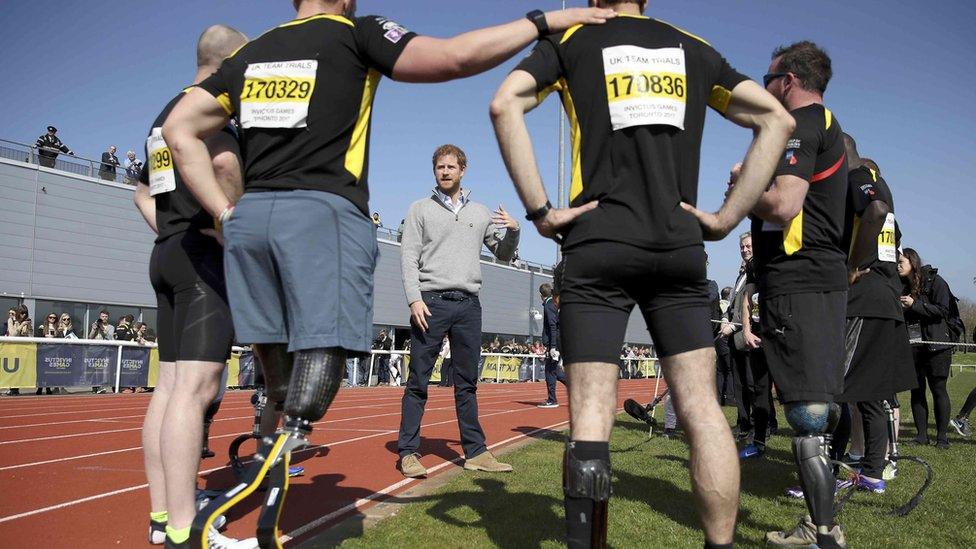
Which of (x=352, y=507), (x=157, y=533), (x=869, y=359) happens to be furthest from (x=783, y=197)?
(x=157, y=533)

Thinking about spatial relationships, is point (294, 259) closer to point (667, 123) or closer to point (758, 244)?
point (667, 123)

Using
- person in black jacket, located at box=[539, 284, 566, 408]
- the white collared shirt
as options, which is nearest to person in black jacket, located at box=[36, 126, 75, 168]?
person in black jacket, located at box=[539, 284, 566, 408]

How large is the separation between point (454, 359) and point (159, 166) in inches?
115

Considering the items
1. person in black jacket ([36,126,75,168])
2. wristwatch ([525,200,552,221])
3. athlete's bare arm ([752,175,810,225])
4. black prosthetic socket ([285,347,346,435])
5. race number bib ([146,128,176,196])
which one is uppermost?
person in black jacket ([36,126,75,168])

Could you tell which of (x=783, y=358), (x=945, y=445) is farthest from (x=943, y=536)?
(x=945, y=445)

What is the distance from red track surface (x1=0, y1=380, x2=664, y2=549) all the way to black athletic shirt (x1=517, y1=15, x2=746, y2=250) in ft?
7.40

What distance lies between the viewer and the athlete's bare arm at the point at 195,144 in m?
2.64

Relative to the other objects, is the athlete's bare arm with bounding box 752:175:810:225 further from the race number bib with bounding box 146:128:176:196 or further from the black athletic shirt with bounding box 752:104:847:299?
the race number bib with bounding box 146:128:176:196

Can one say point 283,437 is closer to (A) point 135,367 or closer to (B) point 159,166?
(B) point 159,166

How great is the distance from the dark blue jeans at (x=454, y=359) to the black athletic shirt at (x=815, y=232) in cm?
261

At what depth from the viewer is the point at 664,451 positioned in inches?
274

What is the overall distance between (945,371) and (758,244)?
691 cm

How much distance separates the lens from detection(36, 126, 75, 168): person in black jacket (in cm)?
2250

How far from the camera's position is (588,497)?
2328mm
